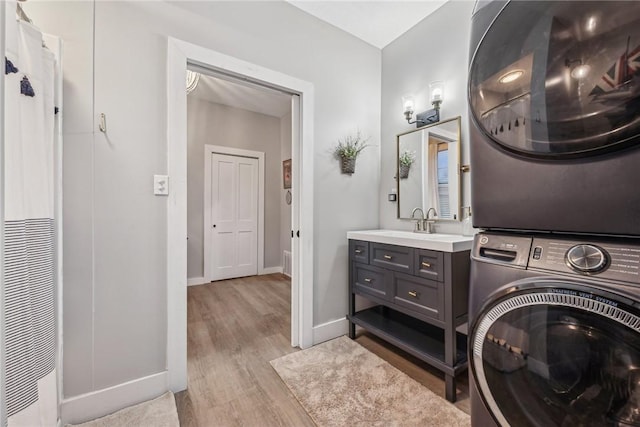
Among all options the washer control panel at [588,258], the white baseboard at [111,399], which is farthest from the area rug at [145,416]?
the washer control panel at [588,258]

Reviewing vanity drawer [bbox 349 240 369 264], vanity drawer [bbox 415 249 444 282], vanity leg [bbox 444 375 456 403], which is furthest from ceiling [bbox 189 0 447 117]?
vanity leg [bbox 444 375 456 403]

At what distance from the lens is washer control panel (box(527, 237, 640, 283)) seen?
0.60 metres

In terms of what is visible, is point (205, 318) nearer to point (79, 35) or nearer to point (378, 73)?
point (79, 35)

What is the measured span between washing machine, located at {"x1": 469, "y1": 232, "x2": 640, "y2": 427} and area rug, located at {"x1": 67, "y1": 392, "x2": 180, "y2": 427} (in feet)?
4.71

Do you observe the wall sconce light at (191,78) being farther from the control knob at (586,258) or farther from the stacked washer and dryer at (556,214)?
the control knob at (586,258)

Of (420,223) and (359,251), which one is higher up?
(420,223)

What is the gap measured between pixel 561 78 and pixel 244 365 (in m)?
2.16

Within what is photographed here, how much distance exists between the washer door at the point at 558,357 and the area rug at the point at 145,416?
148 cm

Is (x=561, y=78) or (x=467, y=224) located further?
(x=467, y=224)

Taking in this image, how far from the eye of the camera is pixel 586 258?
661mm

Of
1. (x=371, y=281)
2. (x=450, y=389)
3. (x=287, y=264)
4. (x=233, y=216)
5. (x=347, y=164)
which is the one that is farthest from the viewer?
(x=287, y=264)

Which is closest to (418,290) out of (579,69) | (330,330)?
(330,330)

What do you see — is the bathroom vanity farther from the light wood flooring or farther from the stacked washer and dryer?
the stacked washer and dryer

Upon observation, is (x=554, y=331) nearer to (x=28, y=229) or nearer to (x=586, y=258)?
(x=586, y=258)
